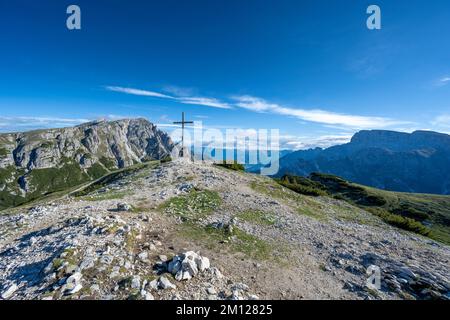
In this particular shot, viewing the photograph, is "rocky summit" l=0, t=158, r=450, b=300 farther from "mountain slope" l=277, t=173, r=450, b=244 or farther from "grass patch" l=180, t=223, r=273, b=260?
"mountain slope" l=277, t=173, r=450, b=244

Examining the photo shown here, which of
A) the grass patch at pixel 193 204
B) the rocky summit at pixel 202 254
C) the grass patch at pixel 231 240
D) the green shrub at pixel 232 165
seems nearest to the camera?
the rocky summit at pixel 202 254

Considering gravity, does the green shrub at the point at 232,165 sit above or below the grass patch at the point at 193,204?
above

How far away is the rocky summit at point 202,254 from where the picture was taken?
9828mm

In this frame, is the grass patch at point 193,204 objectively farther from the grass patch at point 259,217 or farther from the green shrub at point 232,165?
the green shrub at point 232,165

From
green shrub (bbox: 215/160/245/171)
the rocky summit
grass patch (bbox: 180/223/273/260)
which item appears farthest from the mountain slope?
grass patch (bbox: 180/223/273/260)

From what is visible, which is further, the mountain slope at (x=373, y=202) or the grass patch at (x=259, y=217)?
the mountain slope at (x=373, y=202)

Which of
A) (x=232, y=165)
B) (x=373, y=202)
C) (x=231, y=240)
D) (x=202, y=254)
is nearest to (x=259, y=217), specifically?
(x=231, y=240)

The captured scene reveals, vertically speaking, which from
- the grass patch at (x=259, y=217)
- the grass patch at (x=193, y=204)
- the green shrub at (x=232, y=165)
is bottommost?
the grass patch at (x=259, y=217)

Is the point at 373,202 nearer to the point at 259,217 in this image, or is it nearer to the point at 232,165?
the point at 232,165

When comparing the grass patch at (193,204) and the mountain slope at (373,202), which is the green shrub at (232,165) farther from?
the grass patch at (193,204)

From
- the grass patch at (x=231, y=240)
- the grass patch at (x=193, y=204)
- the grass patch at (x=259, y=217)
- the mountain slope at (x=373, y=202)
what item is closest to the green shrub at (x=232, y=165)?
the mountain slope at (x=373, y=202)

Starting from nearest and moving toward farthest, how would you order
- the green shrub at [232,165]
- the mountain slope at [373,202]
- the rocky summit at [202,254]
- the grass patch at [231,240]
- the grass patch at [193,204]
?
1. the rocky summit at [202,254]
2. the grass patch at [231,240]
3. the grass patch at [193,204]
4. the mountain slope at [373,202]
5. the green shrub at [232,165]

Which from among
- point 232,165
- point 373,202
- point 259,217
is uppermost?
point 232,165

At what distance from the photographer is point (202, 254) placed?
12.9m
